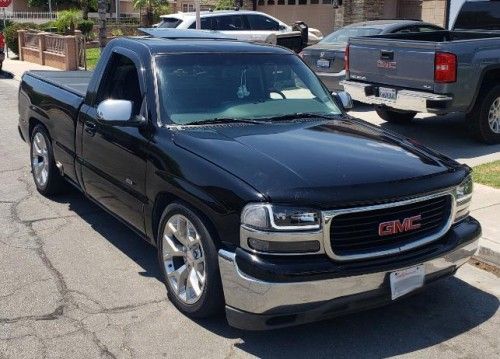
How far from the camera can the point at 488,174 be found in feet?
25.1

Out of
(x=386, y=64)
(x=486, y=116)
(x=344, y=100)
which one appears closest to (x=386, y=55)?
(x=386, y=64)

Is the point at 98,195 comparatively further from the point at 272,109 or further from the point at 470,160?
the point at 470,160

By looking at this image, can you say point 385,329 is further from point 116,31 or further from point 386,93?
point 116,31

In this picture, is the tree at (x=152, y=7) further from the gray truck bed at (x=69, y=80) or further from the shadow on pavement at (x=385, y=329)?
the shadow on pavement at (x=385, y=329)

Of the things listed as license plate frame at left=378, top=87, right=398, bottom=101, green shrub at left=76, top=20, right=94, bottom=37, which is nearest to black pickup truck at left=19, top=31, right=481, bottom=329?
license plate frame at left=378, top=87, right=398, bottom=101

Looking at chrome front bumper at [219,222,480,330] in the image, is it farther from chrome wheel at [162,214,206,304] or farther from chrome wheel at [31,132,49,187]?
chrome wheel at [31,132,49,187]

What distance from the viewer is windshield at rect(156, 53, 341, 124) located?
4719 mm

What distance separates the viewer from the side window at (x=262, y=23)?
18.1m

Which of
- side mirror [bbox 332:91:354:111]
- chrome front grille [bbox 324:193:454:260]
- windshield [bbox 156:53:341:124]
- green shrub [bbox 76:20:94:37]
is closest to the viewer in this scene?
chrome front grille [bbox 324:193:454:260]

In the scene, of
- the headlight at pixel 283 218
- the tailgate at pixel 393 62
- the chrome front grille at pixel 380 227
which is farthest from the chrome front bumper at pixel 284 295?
the tailgate at pixel 393 62

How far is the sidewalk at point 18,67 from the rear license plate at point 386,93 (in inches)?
590

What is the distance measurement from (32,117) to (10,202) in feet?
3.31

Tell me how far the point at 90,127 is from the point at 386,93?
5.03 metres

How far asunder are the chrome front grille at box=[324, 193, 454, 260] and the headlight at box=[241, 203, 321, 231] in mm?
86
